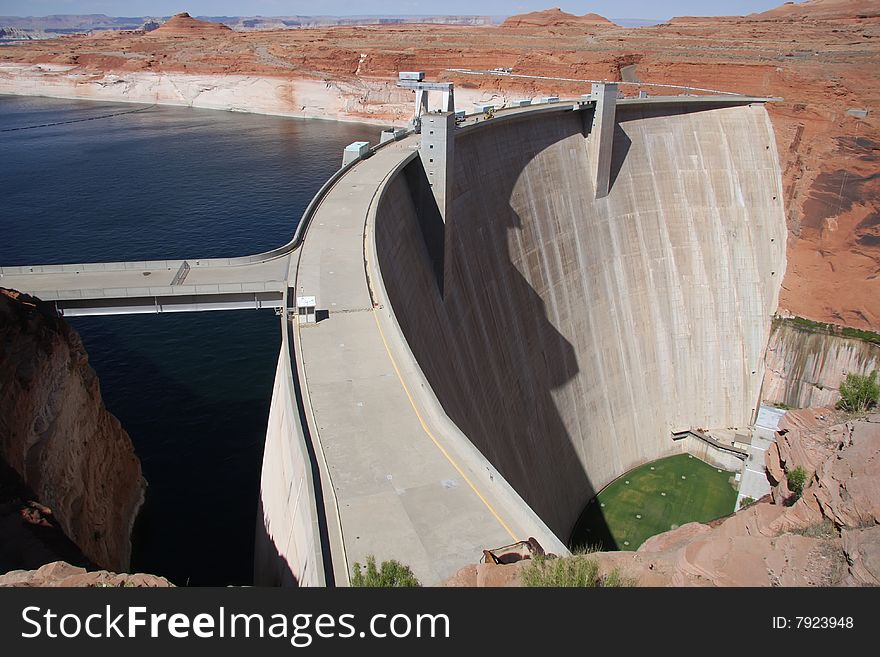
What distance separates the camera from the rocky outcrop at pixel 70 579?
413 inches

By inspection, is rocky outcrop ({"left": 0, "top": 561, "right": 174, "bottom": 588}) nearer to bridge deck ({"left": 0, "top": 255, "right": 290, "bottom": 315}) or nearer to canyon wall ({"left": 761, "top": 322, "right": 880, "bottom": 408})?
bridge deck ({"left": 0, "top": 255, "right": 290, "bottom": 315})

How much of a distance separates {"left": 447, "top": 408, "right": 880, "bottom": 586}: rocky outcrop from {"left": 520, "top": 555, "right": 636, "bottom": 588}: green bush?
10.3 inches

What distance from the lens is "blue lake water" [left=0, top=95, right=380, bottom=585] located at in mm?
26703

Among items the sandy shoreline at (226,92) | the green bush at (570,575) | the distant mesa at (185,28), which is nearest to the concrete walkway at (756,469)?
the green bush at (570,575)

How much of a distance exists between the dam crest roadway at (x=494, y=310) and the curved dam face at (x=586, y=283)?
0.12m

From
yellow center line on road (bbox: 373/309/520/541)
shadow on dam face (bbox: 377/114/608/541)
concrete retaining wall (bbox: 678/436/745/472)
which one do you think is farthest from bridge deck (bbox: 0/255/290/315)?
concrete retaining wall (bbox: 678/436/745/472)

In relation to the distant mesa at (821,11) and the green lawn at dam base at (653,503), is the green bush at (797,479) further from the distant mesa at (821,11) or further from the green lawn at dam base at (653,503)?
the distant mesa at (821,11)

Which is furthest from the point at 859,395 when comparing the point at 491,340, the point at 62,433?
the point at 62,433

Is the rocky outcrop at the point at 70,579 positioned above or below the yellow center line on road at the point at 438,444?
below

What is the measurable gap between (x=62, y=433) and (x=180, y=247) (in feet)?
92.0

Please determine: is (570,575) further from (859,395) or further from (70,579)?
(859,395)

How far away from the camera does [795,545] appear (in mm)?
10055

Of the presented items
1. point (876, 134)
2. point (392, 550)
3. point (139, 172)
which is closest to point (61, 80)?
point (139, 172)

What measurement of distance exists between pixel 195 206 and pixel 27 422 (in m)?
41.2
